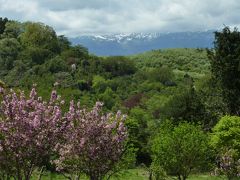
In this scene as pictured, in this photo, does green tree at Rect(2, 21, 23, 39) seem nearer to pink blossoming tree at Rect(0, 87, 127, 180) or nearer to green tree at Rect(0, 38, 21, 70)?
green tree at Rect(0, 38, 21, 70)

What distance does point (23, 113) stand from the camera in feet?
58.7

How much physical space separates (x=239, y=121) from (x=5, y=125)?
3217 centimetres

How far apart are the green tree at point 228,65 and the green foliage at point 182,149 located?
2006 centimetres

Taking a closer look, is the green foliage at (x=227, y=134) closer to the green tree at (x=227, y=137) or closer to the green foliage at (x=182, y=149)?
the green tree at (x=227, y=137)

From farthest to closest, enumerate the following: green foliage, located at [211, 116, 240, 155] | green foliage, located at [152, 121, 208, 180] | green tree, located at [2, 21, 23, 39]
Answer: green tree, located at [2, 21, 23, 39] < green foliage, located at [211, 116, 240, 155] < green foliage, located at [152, 121, 208, 180]

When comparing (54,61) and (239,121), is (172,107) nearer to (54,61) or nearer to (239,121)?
(239,121)

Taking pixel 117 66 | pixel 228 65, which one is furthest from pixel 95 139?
pixel 117 66

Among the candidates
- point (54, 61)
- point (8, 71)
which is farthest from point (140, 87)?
point (8, 71)

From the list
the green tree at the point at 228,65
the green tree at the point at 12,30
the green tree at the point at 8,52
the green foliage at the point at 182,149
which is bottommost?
the green foliage at the point at 182,149

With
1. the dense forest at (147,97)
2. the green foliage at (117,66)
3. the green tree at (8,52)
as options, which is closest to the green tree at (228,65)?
the dense forest at (147,97)

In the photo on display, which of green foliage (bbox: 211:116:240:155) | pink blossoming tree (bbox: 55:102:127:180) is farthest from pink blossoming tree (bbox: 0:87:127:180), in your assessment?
green foliage (bbox: 211:116:240:155)

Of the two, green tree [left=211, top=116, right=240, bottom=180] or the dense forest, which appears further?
green tree [left=211, top=116, right=240, bottom=180]

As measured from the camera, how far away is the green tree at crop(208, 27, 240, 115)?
5912 cm

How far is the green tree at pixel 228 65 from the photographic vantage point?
5912 cm
